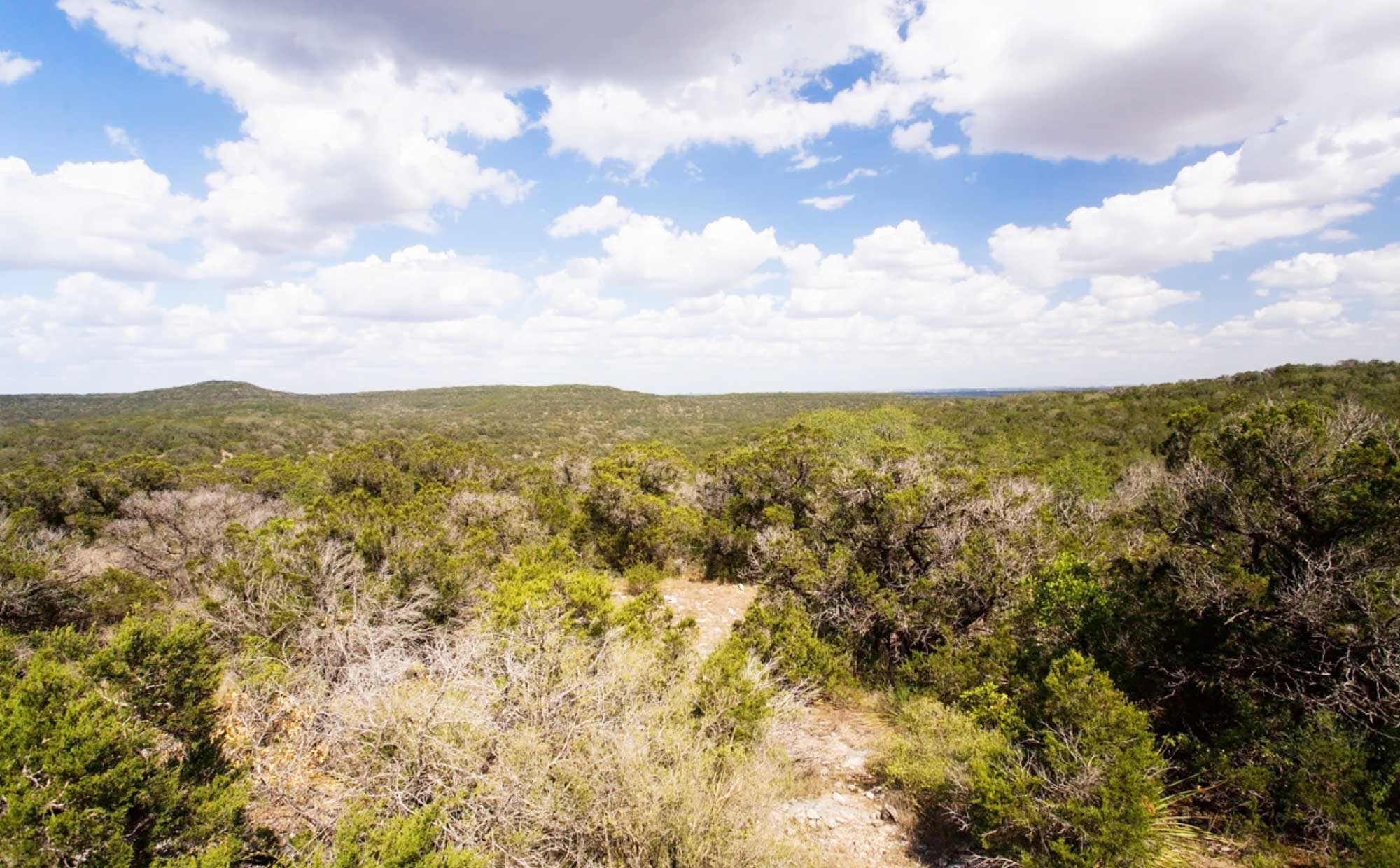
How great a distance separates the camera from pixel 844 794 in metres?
Result: 7.41

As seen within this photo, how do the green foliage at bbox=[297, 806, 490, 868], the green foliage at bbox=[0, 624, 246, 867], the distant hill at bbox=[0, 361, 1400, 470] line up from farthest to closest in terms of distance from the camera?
the distant hill at bbox=[0, 361, 1400, 470], the green foliage at bbox=[0, 624, 246, 867], the green foliage at bbox=[297, 806, 490, 868]

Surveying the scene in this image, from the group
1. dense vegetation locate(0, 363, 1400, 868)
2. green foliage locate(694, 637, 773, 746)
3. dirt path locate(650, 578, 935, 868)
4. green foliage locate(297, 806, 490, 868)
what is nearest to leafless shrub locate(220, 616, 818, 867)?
dense vegetation locate(0, 363, 1400, 868)

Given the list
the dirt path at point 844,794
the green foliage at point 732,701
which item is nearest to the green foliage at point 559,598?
the green foliage at point 732,701

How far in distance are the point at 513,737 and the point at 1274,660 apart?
8.55m

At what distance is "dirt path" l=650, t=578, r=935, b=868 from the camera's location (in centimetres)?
639

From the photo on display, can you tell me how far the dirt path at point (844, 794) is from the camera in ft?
21.0

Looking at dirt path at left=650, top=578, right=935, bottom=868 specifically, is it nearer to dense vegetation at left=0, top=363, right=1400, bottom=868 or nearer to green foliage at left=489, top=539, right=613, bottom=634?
dense vegetation at left=0, top=363, right=1400, bottom=868

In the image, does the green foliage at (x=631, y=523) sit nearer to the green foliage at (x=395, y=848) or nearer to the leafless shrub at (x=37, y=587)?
the leafless shrub at (x=37, y=587)

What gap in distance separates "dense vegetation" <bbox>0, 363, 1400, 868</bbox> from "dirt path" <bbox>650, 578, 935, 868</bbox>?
1.41 ft

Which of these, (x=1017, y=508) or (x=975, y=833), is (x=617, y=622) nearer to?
(x=975, y=833)

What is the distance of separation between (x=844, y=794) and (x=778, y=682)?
5.67ft

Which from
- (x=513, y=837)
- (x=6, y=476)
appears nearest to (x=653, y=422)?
(x=6, y=476)

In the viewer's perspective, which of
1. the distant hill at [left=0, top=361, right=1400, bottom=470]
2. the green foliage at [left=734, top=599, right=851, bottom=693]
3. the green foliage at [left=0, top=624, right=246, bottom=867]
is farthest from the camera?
the distant hill at [left=0, top=361, right=1400, bottom=470]

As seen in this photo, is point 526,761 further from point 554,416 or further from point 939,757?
point 554,416
